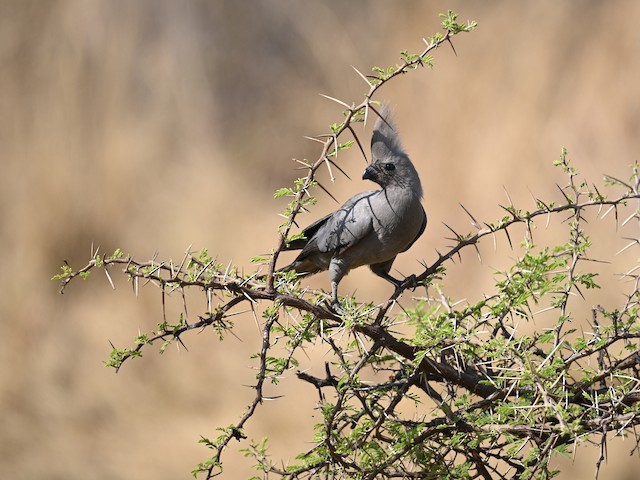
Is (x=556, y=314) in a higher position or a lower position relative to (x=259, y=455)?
higher

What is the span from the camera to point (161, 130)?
5258 mm

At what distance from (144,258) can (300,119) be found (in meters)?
1.28

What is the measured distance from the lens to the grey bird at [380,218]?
8.09 feet

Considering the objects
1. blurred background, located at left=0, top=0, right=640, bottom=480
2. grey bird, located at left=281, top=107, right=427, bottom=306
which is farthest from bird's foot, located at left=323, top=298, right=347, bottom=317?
blurred background, located at left=0, top=0, right=640, bottom=480

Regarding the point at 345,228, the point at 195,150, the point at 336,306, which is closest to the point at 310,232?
the point at 345,228

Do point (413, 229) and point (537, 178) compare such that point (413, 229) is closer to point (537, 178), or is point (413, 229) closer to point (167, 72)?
point (537, 178)

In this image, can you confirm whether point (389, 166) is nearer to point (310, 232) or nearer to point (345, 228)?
point (345, 228)

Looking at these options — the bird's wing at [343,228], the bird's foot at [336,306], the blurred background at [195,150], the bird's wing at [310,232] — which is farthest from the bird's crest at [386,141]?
the blurred background at [195,150]

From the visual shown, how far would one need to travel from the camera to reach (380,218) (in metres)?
2.47

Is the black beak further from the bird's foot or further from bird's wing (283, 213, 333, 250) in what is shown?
the bird's foot

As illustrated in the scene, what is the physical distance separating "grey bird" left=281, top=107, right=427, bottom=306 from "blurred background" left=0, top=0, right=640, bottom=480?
2096mm

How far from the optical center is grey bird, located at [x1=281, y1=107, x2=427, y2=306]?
2467 millimetres

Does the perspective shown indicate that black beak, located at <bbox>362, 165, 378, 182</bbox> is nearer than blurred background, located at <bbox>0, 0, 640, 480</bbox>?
Yes

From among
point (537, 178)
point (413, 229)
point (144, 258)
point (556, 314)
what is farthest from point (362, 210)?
point (144, 258)
